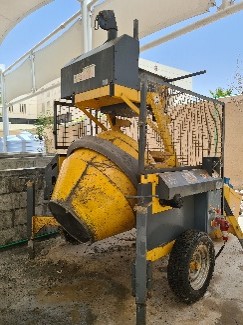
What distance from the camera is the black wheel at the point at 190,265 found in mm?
2760

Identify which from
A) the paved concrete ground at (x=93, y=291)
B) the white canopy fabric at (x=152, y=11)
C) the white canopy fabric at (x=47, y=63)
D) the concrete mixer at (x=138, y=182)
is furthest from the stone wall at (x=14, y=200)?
the white canopy fabric at (x=152, y=11)

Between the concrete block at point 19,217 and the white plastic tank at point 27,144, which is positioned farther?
the white plastic tank at point 27,144

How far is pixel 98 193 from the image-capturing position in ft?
9.36

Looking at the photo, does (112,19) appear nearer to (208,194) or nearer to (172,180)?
(172,180)

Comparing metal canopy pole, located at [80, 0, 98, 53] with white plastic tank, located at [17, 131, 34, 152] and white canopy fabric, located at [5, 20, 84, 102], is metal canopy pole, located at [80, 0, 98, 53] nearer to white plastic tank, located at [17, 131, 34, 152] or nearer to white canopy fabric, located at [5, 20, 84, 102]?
white canopy fabric, located at [5, 20, 84, 102]

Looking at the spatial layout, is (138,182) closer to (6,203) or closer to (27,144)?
(6,203)

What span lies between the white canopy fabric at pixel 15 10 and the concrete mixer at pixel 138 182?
4679 millimetres

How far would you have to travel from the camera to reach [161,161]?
347cm

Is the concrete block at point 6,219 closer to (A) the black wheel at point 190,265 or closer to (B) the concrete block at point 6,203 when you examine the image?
(B) the concrete block at point 6,203

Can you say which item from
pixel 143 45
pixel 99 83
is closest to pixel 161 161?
pixel 99 83

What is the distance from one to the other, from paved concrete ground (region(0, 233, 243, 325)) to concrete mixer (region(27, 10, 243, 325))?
25cm

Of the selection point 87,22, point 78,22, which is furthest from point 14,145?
point 87,22

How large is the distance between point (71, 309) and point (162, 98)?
2.61 m

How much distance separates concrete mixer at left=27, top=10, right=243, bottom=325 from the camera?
2576 millimetres
